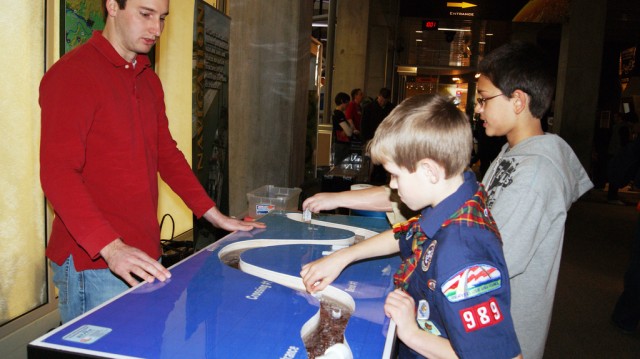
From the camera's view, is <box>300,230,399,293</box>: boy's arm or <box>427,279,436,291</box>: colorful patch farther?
<box>300,230,399,293</box>: boy's arm

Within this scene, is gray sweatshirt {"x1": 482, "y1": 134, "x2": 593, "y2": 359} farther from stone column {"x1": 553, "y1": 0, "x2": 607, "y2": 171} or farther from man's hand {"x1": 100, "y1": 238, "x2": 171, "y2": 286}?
stone column {"x1": 553, "y1": 0, "x2": 607, "y2": 171}

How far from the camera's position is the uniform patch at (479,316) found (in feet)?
3.23

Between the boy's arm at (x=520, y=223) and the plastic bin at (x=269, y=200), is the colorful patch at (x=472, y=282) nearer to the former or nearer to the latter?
the boy's arm at (x=520, y=223)

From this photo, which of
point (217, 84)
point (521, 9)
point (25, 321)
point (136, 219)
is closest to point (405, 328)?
point (136, 219)

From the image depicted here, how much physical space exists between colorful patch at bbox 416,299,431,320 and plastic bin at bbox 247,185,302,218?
1.70 meters

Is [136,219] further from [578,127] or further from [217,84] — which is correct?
[578,127]

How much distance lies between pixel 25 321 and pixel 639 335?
14.0ft

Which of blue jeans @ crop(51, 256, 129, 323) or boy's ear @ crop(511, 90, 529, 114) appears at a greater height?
boy's ear @ crop(511, 90, 529, 114)

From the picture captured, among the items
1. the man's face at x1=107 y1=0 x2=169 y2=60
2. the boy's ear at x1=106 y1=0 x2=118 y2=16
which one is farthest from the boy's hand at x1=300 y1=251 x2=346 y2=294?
the boy's ear at x1=106 y1=0 x2=118 y2=16

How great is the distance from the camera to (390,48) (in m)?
16.8

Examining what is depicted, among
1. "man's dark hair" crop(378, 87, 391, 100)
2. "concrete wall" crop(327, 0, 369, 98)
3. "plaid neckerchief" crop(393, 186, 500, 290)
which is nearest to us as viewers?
"plaid neckerchief" crop(393, 186, 500, 290)

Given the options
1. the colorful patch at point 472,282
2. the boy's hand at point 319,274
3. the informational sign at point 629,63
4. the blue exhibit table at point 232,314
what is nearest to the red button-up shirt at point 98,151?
the blue exhibit table at point 232,314

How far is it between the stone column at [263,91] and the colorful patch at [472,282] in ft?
14.1

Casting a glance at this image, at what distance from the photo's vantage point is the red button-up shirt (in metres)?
1.38
